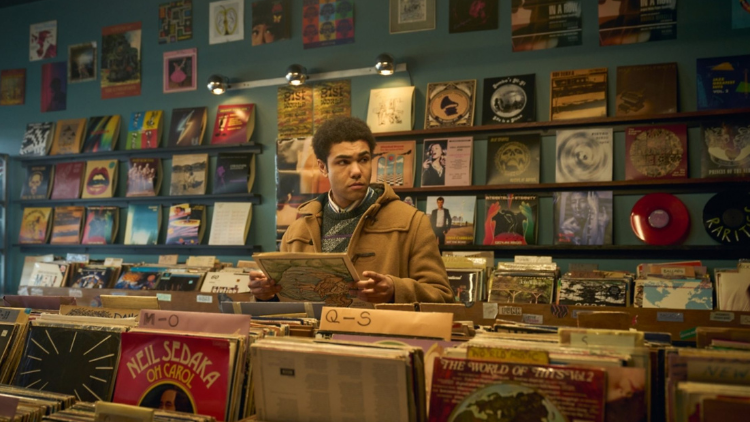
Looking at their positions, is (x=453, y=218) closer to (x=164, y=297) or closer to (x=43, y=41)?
(x=164, y=297)

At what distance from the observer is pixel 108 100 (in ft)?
19.1

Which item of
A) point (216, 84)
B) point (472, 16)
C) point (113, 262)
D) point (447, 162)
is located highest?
point (472, 16)

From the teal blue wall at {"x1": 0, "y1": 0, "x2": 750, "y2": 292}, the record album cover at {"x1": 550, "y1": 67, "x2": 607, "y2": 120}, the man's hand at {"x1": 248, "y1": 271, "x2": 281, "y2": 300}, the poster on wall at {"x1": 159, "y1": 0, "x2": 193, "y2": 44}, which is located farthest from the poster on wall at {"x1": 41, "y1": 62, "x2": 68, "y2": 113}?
the man's hand at {"x1": 248, "y1": 271, "x2": 281, "y2": 300}

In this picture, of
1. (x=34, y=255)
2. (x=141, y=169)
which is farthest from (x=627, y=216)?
(x=34, y=255)

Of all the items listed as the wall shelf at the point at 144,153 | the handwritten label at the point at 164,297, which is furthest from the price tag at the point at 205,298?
the wall shelf at the point at 144,153

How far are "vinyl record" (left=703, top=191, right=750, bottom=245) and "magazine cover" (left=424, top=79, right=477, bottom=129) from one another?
5.32ft

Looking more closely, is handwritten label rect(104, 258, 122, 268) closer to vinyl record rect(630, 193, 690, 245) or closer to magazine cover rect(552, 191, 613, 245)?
magazine cover rect(552, 191, 613, 245)

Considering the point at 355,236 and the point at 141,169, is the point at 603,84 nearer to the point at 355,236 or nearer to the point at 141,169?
the point at 355,236

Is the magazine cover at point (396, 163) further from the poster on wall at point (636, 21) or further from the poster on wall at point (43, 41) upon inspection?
the poster on wall at point (43, 41)

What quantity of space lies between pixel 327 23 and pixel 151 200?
A: 2.19m

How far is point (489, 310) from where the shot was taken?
362cm

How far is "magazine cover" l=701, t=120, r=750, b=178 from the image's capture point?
3754mm

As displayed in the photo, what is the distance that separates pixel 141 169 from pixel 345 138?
3582mm

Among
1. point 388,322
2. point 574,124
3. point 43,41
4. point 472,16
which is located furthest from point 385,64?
point 43,41
